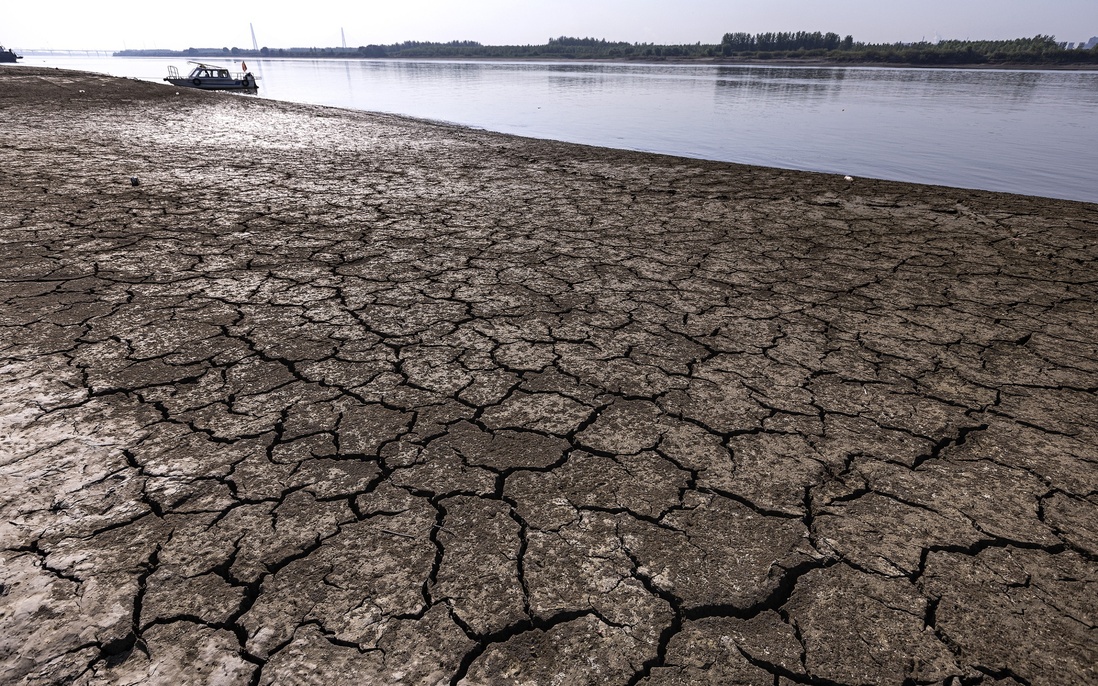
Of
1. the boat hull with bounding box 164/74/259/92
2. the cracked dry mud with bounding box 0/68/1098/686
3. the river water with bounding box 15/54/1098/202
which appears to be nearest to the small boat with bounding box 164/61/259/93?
the boat hull with bounding box 164/74/259/92

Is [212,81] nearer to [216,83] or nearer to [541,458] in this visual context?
[216,83]

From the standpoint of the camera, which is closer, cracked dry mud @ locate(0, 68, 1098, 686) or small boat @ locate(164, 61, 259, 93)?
cracked dry mud @ locate(0, 68, 1098, 686)

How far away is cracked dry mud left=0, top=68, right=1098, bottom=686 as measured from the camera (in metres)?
1.43

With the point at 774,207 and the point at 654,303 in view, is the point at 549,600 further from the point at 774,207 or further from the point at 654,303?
the point at 774,207

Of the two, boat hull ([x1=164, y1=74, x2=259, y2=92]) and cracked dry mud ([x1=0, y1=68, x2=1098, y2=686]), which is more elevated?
boat hull ([x1=164, y1=74, x2=259, y2=92])

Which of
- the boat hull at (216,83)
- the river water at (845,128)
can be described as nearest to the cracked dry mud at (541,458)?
the river water at (845,128)

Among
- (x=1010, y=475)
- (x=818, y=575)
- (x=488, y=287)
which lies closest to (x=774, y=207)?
(x=488, y=287)

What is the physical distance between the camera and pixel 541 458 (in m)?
2.12

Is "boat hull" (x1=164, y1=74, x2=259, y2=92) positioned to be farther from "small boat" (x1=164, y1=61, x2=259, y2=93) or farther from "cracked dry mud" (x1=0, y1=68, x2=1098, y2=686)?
"cracked dry mud" (x1=0, y1=68, x2=1098, y2=686)

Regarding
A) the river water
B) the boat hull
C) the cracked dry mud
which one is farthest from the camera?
the boat hull

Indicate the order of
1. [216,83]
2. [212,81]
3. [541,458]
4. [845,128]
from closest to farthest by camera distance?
[541,458]
[845,128]
[212,81]
[216,83]

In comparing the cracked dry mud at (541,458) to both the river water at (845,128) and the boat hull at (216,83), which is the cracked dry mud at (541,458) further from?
the boat hull at (216,83)

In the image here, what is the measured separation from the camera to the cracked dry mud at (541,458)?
1.43 m

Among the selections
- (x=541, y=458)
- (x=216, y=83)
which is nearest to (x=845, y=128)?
(x=541, y=458)
